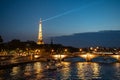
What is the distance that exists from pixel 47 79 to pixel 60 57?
3675 centimetres

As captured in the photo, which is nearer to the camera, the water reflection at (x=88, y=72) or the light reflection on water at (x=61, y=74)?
the light reflection on water at (x=61, y=74)

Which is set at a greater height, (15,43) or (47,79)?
(15,43)

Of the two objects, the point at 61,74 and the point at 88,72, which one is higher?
the point at 88,72

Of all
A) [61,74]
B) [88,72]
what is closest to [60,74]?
[61,74]

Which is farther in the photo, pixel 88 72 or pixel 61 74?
pixel 88 72

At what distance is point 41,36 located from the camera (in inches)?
3597

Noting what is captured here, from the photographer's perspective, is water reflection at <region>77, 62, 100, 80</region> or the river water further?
water reflection at <region>77, 62, 100, 80</region>

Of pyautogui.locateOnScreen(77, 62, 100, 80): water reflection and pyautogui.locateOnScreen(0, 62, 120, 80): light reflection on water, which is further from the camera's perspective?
pyautogui.locateOnScreen(77, 62, 100, 80): water reflection

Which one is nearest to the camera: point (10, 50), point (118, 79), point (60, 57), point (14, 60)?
point (118, 79)

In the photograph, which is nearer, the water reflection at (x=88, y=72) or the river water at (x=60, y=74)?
the river water at (x=60, y=74)

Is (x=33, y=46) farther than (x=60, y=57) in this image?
Yes

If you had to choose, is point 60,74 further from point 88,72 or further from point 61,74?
point 88,72

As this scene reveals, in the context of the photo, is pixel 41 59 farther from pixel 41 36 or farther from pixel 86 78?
pixel 86 78

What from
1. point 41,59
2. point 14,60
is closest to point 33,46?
point 41,59
